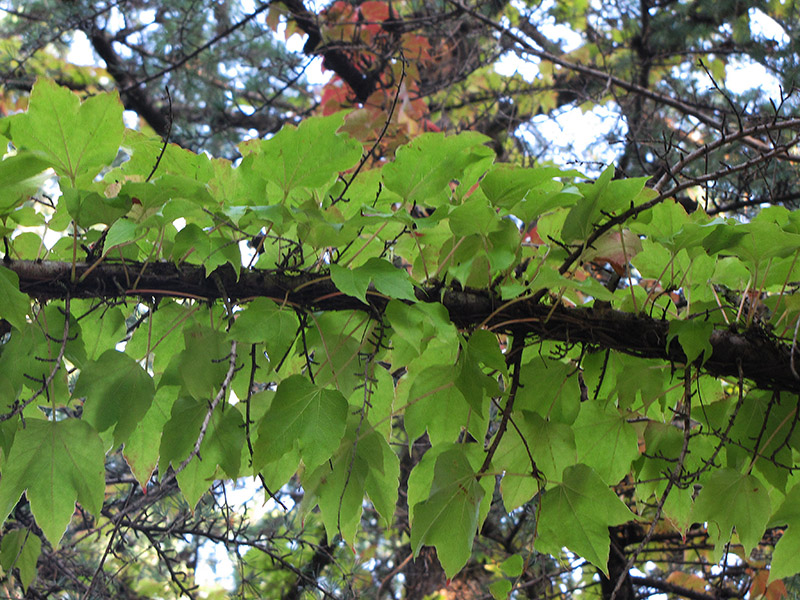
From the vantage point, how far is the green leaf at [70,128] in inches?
24.3

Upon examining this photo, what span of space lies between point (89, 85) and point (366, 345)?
2.56 m

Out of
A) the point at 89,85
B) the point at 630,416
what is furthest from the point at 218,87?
the point at 630,416

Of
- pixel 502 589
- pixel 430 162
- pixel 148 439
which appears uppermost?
pixel 430 162

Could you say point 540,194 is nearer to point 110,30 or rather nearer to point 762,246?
point 762,246

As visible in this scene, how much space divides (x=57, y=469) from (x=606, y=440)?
0.63m

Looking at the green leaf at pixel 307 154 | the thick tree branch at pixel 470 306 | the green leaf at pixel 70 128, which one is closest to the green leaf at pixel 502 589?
the thick tree branch at pixel 470 306

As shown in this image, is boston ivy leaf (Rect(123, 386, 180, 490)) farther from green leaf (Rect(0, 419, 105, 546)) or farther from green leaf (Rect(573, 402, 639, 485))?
green leaf (Rect(573, 402, 639, 485))

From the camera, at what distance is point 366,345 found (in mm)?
733

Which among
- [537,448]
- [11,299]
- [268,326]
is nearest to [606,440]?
[537,448]

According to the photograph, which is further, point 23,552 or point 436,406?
point 23,552

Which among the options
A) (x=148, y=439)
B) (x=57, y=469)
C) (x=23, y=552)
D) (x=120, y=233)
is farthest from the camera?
(x=23, y=552)

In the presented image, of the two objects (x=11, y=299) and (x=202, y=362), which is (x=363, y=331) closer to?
(x=202, y=362)

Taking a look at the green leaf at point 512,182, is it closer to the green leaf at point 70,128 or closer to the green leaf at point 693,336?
the green leaf at point 693,336

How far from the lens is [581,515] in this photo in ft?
2.29
